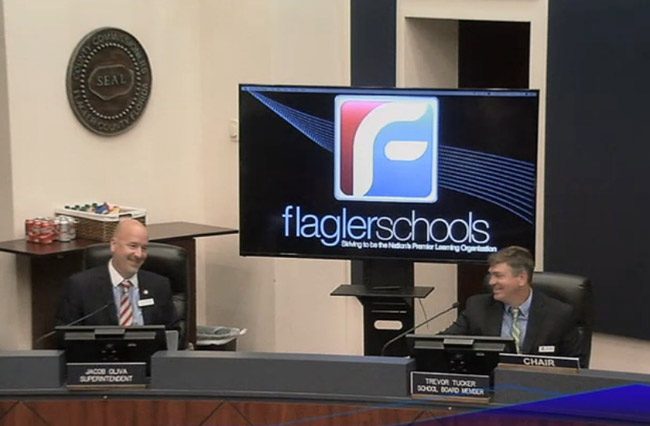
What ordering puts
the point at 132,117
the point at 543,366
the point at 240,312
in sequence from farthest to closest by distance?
1. the point at 240,312
2. the point at 132,117
3. the point at 543,366

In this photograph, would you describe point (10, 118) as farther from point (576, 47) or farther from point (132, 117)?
point (576, 47)

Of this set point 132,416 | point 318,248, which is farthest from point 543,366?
point 318,248

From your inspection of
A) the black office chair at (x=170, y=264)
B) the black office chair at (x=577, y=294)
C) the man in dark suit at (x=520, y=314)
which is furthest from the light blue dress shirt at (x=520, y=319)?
the black office chair at (x=170, y=264)

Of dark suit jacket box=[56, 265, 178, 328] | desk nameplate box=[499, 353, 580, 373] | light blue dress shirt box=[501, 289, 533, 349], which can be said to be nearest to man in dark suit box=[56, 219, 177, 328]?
dark suit jacket box=[56, 265, 178, 328]

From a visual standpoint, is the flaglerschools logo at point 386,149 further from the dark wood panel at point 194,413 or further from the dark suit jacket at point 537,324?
the dark wood panel at point 194,413

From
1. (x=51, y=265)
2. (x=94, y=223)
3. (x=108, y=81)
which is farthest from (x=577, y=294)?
(x=108, y=81)

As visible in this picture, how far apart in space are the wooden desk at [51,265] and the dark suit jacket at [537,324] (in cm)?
171

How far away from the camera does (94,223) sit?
6457 mm

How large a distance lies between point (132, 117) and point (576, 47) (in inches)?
102

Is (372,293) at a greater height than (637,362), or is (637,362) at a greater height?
(372,293)

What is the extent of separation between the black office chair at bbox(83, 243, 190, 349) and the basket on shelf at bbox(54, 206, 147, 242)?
92cm

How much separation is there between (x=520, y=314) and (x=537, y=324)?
0.35 feet

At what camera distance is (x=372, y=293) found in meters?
5.38

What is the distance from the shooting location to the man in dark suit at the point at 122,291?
5219 mm
